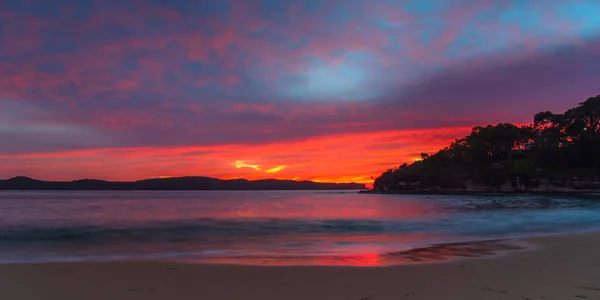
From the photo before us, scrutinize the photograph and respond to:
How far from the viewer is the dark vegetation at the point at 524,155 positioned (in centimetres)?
8756

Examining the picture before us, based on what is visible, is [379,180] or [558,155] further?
[379,180]

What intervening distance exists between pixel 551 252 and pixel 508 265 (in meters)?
2.44

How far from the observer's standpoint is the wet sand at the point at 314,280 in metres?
5.45

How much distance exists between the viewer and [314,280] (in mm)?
6336

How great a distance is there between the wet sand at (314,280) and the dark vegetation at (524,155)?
8994 centimetres

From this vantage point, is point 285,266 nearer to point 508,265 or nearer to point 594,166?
point 508,265

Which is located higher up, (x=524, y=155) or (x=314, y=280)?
(x=524, y=155)

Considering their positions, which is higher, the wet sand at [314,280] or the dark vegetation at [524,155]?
the dark vegetation at [524,155]

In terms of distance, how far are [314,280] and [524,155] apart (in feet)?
371

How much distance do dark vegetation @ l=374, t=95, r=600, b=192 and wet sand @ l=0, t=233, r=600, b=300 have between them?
89936 millimetres

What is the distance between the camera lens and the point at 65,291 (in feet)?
19.1

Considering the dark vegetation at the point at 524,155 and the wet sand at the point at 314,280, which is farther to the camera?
the dark vegetation at the point at 524,155

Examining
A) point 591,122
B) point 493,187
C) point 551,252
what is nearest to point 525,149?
point 493,187

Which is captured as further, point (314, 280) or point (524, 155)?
point (524, 155)
